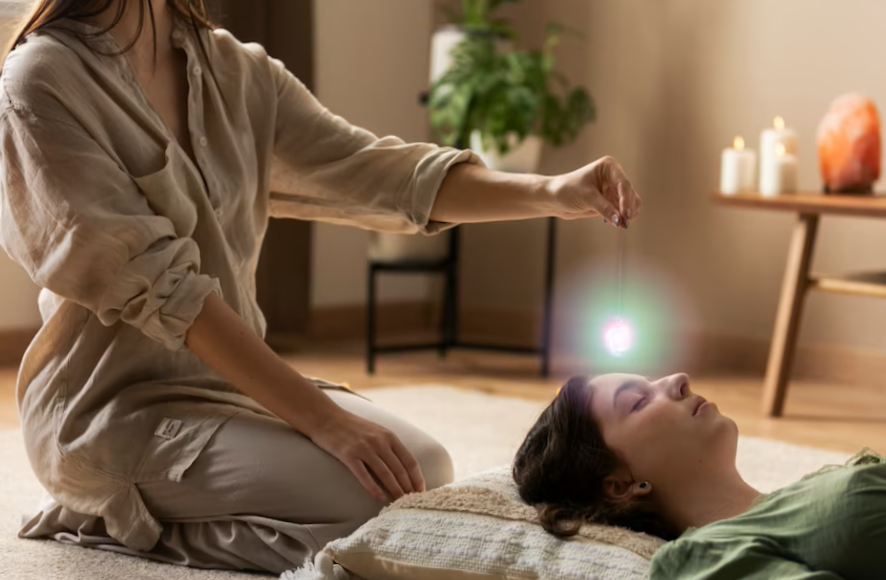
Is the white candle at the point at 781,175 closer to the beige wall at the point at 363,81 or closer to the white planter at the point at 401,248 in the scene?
the white planter at the point at 401,248

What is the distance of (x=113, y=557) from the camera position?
5.54 feet

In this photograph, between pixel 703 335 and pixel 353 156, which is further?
pixel 703 335

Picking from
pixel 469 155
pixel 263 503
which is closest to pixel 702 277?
pixel 469 155

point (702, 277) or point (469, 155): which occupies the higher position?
point (469, 155)

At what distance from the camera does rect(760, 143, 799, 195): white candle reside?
3.20 m

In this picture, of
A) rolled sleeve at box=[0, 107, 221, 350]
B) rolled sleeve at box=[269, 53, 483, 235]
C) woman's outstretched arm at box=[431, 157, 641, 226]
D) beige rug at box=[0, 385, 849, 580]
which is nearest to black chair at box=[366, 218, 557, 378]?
beige rug at box=[0, 385, 849, 580]

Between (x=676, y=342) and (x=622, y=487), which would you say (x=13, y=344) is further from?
(x=622, y=487)

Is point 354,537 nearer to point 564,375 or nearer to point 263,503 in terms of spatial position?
point 263,503

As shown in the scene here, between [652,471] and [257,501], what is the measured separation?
516mm

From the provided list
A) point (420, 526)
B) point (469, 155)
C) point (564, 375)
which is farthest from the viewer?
point (564, 375)

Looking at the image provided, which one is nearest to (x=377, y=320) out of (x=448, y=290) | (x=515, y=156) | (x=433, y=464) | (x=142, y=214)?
(x=448, y=290)

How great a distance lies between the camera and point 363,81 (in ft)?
14.3

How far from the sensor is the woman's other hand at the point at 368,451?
5.20 feet

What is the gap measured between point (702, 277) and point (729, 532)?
9.19 feet
